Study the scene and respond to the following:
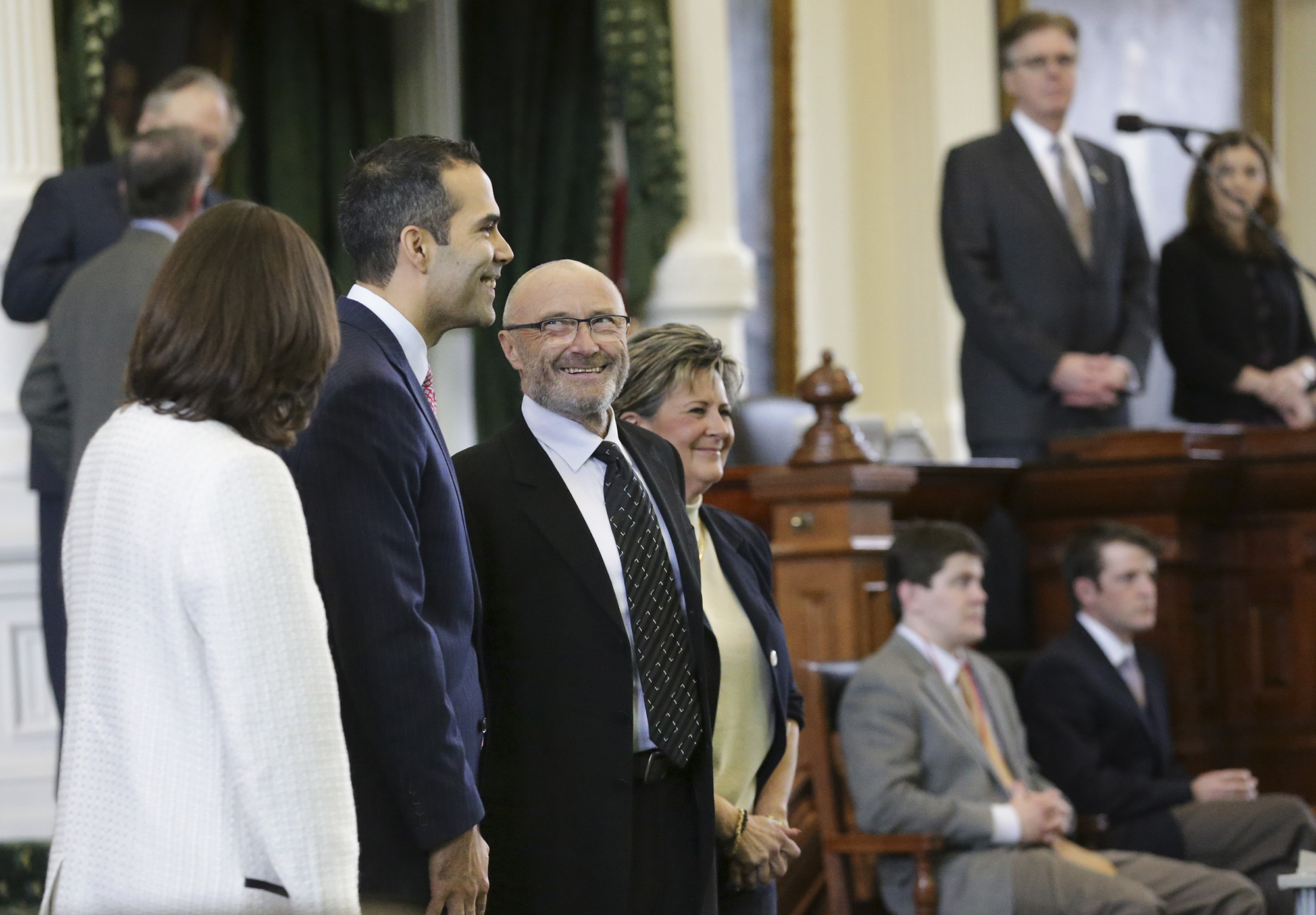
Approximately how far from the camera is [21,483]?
5.38m

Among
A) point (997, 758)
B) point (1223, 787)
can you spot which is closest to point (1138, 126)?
point (1223, 787)

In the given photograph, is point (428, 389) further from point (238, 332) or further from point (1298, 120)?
point (1298, 120)

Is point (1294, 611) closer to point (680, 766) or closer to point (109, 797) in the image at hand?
point (680, 766)

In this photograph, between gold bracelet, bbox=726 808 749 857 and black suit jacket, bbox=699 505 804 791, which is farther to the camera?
black suit jacket, bbox=699 505 804 791

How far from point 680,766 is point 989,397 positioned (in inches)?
121

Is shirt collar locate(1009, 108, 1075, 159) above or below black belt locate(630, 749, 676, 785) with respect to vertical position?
above

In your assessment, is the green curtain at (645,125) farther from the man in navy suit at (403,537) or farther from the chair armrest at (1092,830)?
the man in navy suit at (403,537)

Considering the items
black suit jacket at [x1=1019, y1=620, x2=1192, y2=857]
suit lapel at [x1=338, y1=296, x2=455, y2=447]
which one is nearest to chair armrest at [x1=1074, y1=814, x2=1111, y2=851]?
black suit jacket at [x1=1019, y1=620, x2=1192, y2=857]

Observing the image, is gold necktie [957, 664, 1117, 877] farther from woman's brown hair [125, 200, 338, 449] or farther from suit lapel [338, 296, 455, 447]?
woman's brown hair [125, 200, 338, 449]

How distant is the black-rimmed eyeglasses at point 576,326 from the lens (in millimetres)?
2830

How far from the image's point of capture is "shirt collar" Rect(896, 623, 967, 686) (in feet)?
14.3

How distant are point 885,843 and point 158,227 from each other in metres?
2.19

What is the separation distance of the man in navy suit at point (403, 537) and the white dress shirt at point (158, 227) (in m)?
1.93

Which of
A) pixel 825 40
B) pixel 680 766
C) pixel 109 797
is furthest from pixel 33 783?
pixel 825 40
